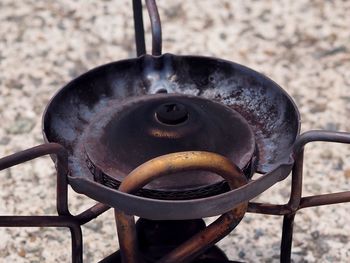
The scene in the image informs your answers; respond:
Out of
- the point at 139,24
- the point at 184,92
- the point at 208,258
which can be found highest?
the point at 139,24

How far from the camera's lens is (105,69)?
1.74 meters

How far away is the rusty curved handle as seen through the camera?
127 cm

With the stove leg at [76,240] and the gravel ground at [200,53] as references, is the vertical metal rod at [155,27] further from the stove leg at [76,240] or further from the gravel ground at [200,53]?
the gravel ground at [200,53]

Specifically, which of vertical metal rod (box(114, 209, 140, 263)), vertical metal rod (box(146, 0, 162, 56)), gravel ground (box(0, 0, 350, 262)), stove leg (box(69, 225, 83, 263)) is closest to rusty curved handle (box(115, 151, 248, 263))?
vertical metal rod (box(114, 209, 140, 263))

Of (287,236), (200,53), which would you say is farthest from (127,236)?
(200,53)

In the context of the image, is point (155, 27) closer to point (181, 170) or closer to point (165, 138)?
point (165, 138)

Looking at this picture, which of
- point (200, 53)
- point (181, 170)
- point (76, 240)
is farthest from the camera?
point (200, 53)

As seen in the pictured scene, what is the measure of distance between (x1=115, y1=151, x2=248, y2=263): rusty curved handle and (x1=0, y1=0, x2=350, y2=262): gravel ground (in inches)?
33.1

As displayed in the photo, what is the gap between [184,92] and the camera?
179cm

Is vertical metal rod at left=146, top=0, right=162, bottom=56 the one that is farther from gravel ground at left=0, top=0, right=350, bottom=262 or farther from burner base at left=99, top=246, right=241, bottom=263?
gravel ground at left=0, top=0, right=350, bottom=262

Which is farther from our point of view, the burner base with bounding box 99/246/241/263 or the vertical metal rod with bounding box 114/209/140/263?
the burner base with bounding box 99/246/241/263

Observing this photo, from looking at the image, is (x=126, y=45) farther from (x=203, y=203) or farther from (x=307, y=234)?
(x=203, y=203)

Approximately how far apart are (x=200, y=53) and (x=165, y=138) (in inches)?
68.5

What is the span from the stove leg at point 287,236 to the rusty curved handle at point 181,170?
0.20 meters
